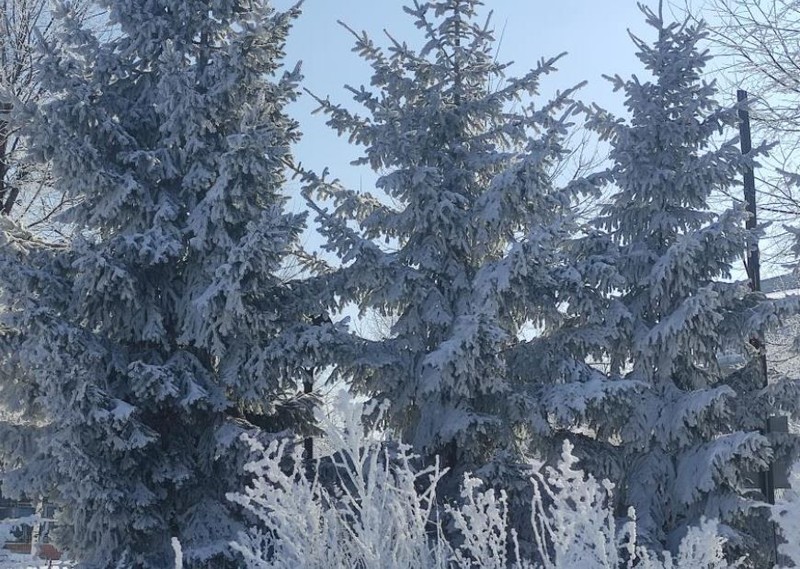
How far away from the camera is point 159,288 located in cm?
1021

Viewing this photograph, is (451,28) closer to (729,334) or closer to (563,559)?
(729,334)

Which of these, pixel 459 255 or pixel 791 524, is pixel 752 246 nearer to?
pixel 459 255

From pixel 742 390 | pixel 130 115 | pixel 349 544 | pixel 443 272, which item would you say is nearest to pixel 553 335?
pixel 443 272

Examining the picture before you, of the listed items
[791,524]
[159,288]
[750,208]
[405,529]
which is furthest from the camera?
[750,208]

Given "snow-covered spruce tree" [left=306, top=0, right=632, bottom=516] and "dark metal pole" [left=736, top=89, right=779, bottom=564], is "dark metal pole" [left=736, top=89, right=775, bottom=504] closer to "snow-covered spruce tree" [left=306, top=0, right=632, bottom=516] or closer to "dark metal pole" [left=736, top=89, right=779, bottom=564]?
"dark metal pole" [left=736, top=89, right=779, bottom=564]

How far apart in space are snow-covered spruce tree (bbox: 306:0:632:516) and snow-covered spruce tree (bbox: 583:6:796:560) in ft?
3.01

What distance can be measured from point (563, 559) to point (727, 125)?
892cm

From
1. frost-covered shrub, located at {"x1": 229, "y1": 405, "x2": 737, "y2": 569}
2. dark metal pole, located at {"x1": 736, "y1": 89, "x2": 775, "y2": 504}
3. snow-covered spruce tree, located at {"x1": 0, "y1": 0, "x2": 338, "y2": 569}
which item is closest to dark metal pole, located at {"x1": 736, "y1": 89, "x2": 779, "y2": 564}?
dark metal pole, located at {"x1": 736, "y1": 89, "x2": 775, "y2": 504}

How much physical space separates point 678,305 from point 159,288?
594 cm

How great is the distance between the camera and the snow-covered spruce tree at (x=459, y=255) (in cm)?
943

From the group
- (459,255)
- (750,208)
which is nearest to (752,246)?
(750,208)

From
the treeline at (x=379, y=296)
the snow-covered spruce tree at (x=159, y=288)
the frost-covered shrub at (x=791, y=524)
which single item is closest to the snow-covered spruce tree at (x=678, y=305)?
the treeline at (x=379, y=296)

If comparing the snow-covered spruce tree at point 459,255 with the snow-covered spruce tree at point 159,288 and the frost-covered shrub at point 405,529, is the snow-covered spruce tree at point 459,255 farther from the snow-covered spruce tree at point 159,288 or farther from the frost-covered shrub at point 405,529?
the frost-covered shrub at point 405,529

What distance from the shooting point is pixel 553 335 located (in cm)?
1032
